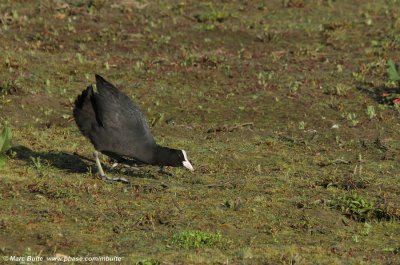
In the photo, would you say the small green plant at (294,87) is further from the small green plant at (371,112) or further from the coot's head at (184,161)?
the coot's head at (184,161)

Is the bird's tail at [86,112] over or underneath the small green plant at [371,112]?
over

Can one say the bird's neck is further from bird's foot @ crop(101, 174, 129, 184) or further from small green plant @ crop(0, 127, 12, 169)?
small green plant @ crop(0, 127, 12, 169)

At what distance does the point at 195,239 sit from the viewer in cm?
1021

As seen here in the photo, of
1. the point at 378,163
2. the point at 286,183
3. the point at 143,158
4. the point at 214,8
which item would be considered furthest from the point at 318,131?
the point at 214,8

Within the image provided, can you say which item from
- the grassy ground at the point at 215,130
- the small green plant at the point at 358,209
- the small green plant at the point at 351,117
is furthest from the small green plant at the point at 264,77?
the small green plant at the point at 358,209

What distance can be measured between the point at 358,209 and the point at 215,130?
553 cm

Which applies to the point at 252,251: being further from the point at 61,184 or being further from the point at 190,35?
the point at 190,35

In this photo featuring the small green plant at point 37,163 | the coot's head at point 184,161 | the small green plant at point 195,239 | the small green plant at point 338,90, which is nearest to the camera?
the small green plant at point 195,239

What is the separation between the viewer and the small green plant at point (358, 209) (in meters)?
11.8

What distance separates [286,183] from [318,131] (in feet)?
12.5

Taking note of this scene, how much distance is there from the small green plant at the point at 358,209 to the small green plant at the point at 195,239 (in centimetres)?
234

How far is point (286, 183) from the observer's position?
44.7 ft

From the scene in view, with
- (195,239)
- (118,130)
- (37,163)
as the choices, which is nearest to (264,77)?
(118,130)

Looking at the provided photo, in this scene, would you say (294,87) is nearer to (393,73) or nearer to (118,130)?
(393,73)
